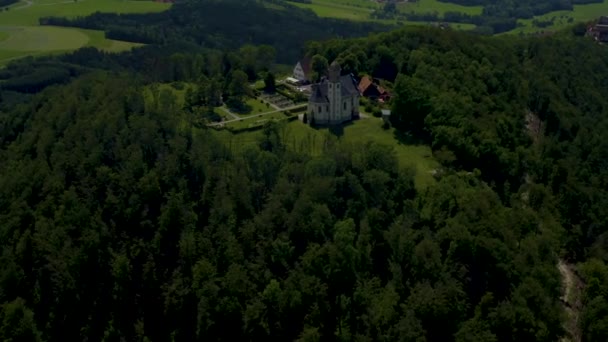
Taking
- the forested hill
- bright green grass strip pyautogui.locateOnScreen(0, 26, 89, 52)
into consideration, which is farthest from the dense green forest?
the forested hill

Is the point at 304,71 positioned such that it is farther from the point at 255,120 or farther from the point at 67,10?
the point at 67,10

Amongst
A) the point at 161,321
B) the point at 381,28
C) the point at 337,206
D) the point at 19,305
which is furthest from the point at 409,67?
the point at 381,28

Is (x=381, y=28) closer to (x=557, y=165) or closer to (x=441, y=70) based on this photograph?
(x=441, y=70)

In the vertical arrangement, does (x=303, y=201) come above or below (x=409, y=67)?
below

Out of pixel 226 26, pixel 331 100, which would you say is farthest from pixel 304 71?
pixel 226 26

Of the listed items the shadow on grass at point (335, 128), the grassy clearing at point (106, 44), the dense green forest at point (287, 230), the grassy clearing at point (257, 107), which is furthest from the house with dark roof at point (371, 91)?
the grassy clearing at point (106, 44)

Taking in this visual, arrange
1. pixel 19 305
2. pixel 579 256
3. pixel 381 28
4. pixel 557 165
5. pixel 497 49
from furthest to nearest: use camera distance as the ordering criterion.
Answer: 1. pixel 381 28
2. pixel 497 49
3. pixel 557 165
4. pixel 579 256
5. pixel 19 305

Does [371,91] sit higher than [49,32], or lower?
higher
